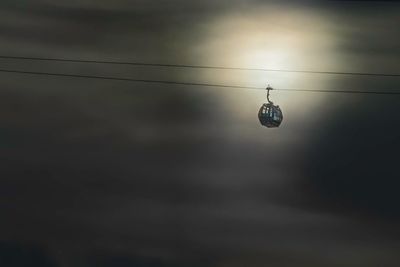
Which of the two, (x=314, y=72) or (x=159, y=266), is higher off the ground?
(x=314, y=72)

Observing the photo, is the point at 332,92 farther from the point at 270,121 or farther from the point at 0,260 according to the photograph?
the point at 0,260

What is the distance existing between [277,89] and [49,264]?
15.9 ft

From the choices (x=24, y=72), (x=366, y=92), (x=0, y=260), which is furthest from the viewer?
(x=0, y=260)

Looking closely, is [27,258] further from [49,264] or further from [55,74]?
[55,74]

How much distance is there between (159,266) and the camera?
984 centimetres

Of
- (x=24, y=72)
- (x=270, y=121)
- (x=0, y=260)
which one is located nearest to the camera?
(x=270, y=121)

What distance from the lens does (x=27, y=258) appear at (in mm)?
10117

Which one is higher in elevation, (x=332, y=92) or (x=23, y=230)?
(x=332, y=92)

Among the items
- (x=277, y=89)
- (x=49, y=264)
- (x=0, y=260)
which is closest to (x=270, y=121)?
(x=277, y=89)

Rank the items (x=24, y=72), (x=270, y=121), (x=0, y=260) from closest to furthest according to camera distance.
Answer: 1. (x=270, y=121)
2. (x=24, y=72)
3. (x=0, y=260)

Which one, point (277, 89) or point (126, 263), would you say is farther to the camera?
point (126, 263)

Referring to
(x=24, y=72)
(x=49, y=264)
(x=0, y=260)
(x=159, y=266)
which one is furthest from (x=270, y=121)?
(x=0, y=260)

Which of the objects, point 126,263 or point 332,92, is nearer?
point 332,92

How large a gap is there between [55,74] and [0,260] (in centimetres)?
339
